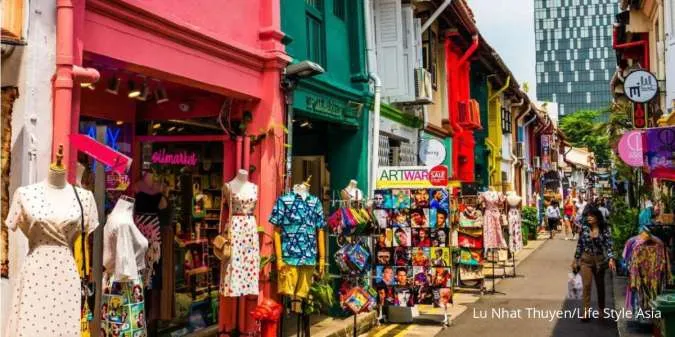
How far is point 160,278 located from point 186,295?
1.51 ft

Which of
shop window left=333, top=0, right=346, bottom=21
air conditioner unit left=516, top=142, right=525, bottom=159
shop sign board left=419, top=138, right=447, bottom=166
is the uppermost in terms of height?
shop window left=333, top=0, right=346, bottom=21

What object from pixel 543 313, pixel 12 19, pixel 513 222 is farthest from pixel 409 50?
pixel 12 19

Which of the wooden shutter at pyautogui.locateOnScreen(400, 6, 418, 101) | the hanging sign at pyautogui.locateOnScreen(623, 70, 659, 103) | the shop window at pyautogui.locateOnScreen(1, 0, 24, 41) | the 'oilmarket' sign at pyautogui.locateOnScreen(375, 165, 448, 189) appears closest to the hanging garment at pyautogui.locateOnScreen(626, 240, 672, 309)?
the 'oilmarket' sign at pyautogui.locateOnScreen(375, 165, 448, 189)

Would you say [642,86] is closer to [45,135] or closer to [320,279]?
[320,279]

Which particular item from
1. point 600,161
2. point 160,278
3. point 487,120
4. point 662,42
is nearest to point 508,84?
point 487,120

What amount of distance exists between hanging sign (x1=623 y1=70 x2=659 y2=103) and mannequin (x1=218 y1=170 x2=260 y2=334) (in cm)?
784

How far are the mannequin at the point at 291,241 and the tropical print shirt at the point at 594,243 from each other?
13.7 feet

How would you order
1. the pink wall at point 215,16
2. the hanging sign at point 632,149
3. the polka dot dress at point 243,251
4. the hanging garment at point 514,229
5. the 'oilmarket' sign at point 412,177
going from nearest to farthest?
1. the pink wall at point 215,16
2. the polka dot dress at point 243,251
3. the hanging sign at point 632,149
4. the 'oilmarket' sign at point 412,177
5. the hanging garment at point 514,229

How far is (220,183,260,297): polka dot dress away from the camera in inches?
284

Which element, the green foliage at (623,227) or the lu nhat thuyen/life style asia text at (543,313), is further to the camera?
the green foliage at (623,227)

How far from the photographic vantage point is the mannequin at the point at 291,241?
24.9 ft

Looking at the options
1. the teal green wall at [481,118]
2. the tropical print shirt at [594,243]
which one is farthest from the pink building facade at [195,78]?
the teal green wall at [481,118]

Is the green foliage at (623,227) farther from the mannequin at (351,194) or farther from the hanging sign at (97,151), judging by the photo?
the hanging sign at (97,151)

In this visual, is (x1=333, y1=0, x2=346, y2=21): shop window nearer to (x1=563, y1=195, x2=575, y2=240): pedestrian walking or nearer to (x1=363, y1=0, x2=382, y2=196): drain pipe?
(x1=363, y1=0, x2=382, y2=196): drain pipe
